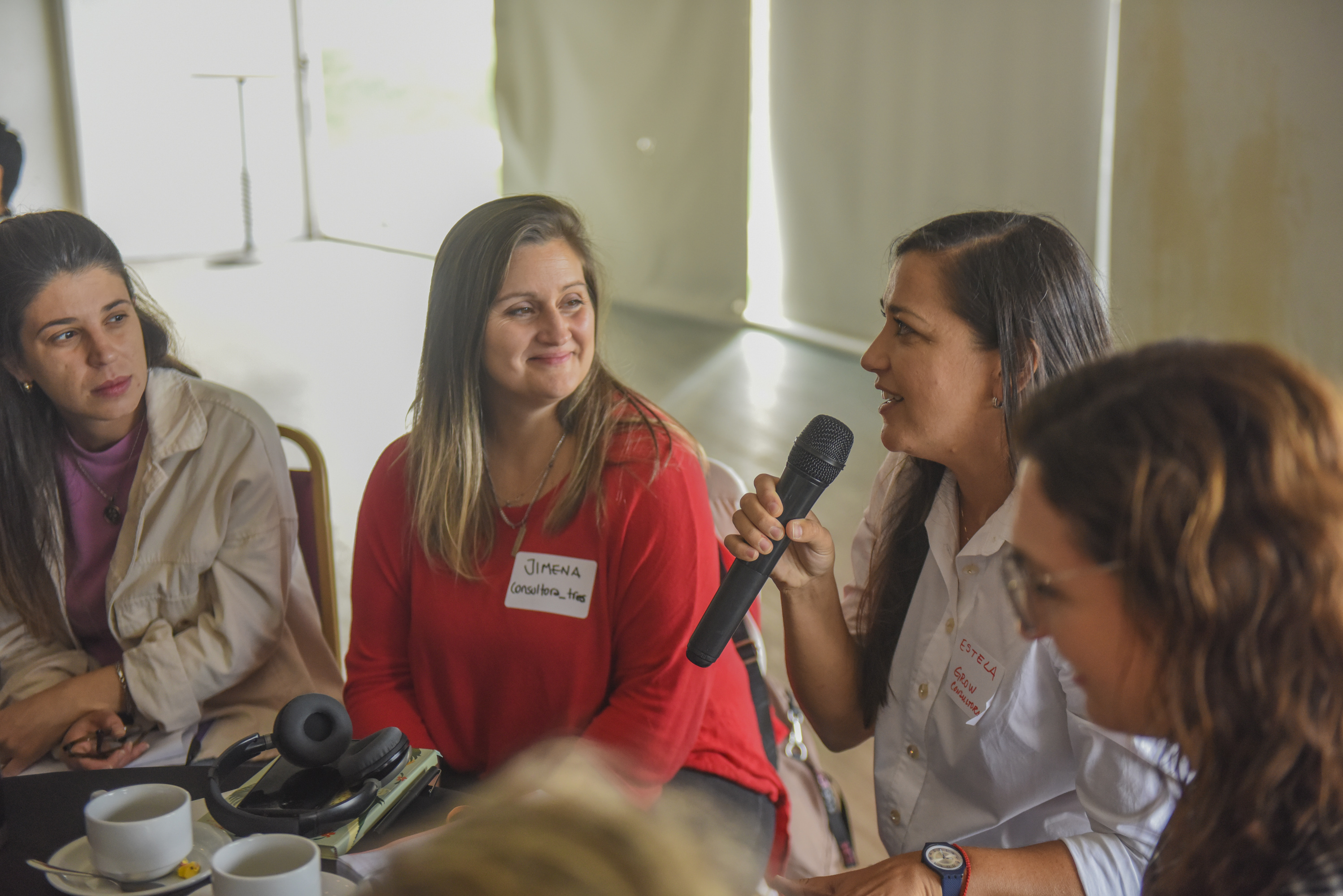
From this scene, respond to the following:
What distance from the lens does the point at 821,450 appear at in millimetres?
1242

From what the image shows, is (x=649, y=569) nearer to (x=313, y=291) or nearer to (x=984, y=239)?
(x=984, y=239)

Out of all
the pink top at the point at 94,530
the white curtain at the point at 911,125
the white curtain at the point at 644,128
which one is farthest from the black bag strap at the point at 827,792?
the white curtain at the point at 644,128

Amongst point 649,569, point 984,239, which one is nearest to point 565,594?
point 649,569

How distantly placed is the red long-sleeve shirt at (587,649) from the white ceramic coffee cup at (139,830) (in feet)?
1.92

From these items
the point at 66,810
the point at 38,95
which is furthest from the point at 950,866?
the point at 38,95

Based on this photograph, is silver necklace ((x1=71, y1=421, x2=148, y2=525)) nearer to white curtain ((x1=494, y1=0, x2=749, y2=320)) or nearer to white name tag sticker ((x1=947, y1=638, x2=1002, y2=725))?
white name tag sticker ((x1=947, y1=638, x2=1002, y2=725))

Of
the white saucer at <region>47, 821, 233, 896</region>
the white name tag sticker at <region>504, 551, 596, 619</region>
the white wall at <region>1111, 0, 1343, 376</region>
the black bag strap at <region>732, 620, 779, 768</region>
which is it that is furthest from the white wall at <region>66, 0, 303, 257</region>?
the white saucer at <region>47, 821, 233, 896</region>

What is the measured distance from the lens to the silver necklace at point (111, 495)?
5.90ft

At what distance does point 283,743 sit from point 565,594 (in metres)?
0.57

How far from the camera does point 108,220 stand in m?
10.0

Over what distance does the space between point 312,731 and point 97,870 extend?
0.23 m

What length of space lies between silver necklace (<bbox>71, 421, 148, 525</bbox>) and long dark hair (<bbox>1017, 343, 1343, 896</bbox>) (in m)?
1.62

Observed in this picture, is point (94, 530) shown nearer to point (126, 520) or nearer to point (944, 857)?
point (126, 520)

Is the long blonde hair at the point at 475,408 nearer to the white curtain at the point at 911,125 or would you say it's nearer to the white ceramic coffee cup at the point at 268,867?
the white ceramic coffee cup at the point at 268,867
